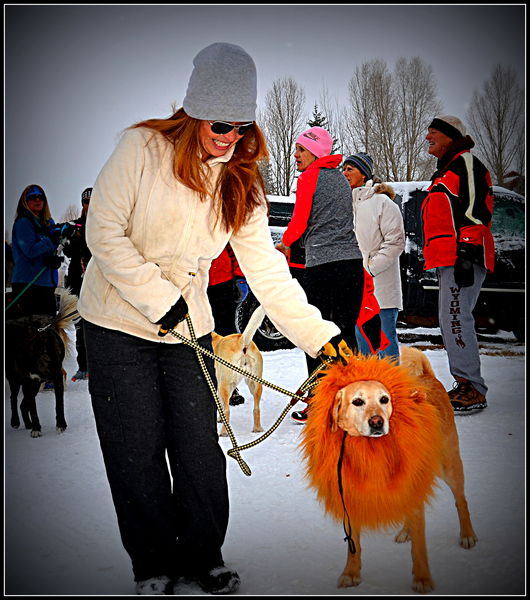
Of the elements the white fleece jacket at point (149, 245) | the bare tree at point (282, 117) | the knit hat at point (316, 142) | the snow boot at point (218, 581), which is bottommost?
the snow boot at point (218, 581)

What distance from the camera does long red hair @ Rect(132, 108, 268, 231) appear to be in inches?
80.3

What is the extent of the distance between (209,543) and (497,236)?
760 cm

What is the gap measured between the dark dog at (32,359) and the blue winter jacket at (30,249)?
34.3 inches

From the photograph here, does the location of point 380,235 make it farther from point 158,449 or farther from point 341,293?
Answer: point 158,449

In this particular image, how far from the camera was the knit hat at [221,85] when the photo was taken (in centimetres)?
197

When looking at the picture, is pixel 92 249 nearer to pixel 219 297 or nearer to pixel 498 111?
pixel 219 297

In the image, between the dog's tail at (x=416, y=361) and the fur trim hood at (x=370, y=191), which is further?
the fur trim hood at (x=370, y=191)

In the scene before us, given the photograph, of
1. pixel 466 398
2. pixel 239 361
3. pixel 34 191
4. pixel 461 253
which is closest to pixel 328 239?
pixel 461 253

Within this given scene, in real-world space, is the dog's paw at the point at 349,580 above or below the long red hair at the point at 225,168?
below

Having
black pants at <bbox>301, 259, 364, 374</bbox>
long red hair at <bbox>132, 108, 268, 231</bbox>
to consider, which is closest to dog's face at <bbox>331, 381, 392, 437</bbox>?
long red hair at <bbox>132, 108, 268, 231</bbox>

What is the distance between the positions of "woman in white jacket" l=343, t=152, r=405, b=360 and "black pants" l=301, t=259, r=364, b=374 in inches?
39.4

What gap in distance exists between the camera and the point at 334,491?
208 centimetres

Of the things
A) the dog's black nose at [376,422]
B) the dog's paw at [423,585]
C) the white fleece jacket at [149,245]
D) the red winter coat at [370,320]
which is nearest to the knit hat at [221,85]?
the white fleece jacket at [149,245]

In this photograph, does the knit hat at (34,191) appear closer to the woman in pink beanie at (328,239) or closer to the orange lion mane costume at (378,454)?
the woman in pink beanie at (328,239)
